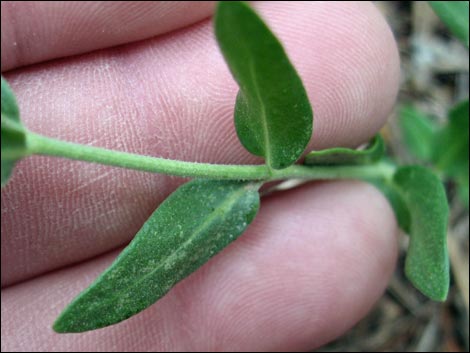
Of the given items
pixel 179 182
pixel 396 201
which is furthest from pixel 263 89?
pixel 396 201

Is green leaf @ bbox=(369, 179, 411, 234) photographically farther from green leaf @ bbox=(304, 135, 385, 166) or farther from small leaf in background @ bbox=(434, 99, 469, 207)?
small leaf in background @ bbox=(434, 99, 469, 207)

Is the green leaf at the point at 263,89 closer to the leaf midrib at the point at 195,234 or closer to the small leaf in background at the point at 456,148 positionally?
the leaf midrib at the point at 195,234

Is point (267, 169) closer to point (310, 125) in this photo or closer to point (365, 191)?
point (310, 125)

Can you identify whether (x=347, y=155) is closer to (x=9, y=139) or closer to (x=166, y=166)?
(x=166, y=166)

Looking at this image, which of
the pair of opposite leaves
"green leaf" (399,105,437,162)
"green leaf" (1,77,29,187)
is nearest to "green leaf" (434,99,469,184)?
"green leaf" (399,105,437,162)

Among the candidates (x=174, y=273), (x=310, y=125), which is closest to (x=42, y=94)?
(x=174, y=273)

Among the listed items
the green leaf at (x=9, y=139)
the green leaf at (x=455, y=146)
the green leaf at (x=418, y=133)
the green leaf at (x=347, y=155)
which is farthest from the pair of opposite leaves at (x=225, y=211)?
the green leaf at (x=418, y=133)
